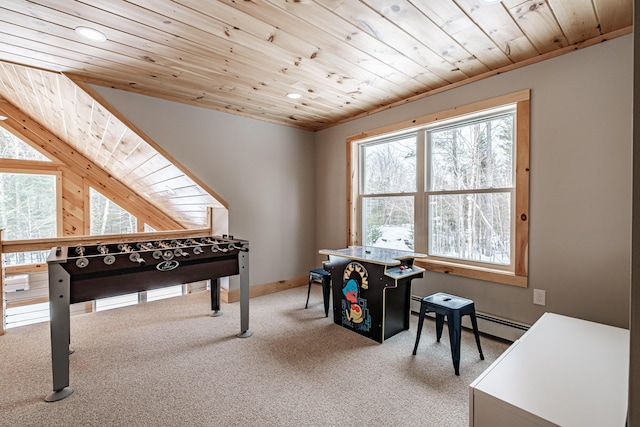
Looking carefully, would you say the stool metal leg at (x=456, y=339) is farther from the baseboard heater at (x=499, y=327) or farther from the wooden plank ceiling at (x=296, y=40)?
the wooden plank ceiling at (x=296, y=40)

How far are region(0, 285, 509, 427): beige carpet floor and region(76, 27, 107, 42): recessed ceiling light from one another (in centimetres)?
230

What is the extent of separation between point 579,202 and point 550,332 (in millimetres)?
1038

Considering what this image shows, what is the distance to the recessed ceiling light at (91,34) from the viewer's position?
72.4 inches

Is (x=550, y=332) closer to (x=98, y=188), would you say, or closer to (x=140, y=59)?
(x=140, y=59)

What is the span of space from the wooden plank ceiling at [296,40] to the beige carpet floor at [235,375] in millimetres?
2308

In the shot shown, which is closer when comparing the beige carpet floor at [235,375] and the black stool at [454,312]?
the beige carpet floor at [235,375]

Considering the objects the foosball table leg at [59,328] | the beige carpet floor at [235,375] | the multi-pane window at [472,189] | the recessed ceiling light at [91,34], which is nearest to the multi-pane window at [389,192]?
the multi-pane window at [472,189]

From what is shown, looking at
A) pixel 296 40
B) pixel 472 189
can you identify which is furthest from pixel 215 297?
pixel 472 189

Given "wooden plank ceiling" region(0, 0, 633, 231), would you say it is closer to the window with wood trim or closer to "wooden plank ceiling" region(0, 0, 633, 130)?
"wooden plank ceiling" region(0, 0, 633, 130)

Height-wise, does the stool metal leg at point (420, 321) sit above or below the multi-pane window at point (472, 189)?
below

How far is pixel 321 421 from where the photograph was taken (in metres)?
1.59

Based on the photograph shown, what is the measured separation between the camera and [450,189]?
117 inches

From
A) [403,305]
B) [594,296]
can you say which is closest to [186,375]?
[403,305]

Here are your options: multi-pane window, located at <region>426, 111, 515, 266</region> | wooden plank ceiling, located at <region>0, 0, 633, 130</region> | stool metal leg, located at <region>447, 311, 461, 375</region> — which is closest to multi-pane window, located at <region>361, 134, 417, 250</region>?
multi-pane window, located at <region>426, 111, 515, 266</region>
